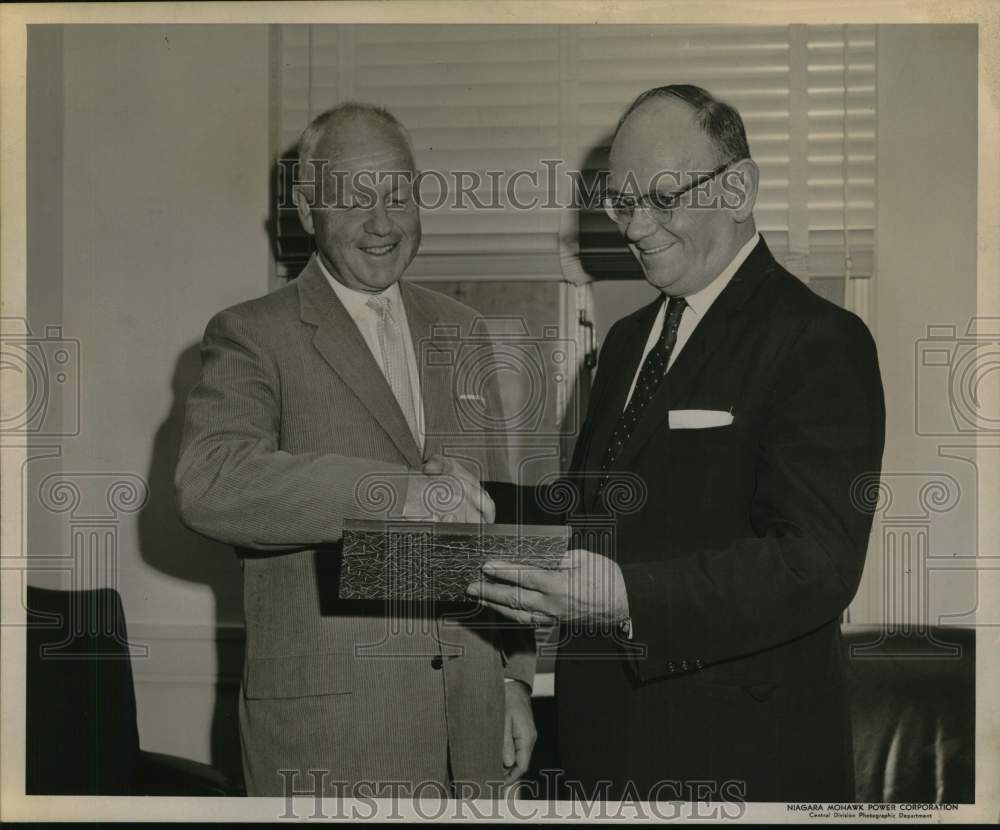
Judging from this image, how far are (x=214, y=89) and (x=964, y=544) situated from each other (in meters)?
1.88

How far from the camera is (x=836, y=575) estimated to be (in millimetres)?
1831

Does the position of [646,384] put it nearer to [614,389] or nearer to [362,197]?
[614,389]

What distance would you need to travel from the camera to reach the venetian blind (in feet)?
6.88

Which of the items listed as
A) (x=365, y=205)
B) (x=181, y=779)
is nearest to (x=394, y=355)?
(x=365, y=205)

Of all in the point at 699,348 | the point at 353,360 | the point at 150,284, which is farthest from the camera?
the point at 150,284

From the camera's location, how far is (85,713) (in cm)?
216

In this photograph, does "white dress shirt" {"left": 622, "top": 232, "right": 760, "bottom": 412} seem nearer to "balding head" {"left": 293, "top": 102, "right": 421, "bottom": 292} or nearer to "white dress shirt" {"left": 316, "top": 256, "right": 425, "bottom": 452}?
"white dress shirt" {"left": 316, "top": 256, "right": 425, "bottom": 452}

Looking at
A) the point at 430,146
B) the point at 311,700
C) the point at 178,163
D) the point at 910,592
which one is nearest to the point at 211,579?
the point at 311,700

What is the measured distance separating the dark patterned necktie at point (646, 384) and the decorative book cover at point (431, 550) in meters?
0.27

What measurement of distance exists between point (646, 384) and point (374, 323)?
1.87ft

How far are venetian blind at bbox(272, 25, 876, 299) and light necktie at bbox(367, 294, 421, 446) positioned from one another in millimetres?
140

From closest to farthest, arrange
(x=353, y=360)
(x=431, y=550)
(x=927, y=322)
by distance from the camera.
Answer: (x=431, y=550) → (x=353, y=360) → (x=927, y=322)

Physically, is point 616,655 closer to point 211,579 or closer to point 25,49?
point 211,579

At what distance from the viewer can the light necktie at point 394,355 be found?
2029mm
